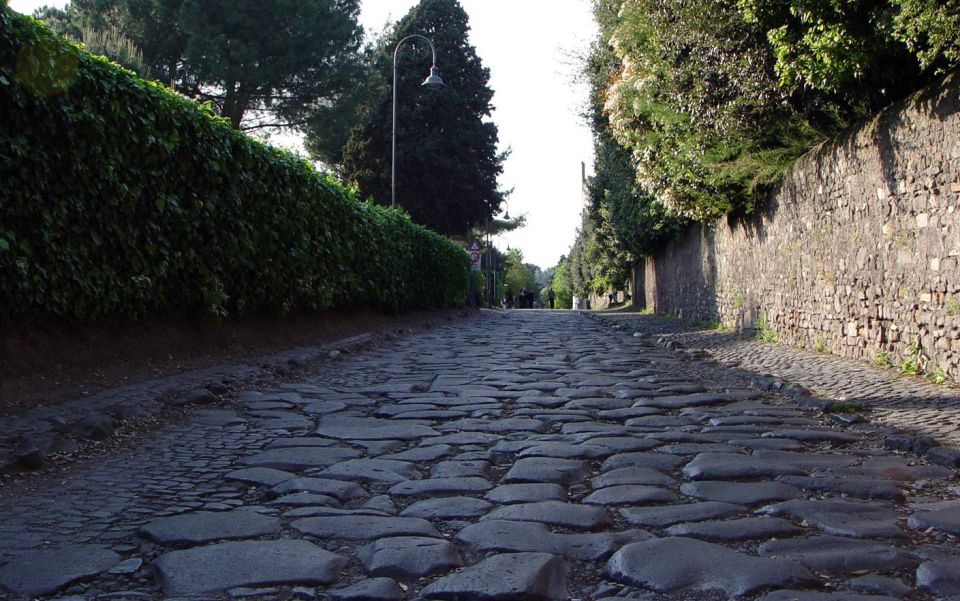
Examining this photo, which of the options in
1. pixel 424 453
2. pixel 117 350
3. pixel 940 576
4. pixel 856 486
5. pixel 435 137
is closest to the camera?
pixel 940 576

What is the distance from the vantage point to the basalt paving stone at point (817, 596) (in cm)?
251

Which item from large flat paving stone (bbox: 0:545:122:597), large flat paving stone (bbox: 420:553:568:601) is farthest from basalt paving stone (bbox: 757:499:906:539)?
large flat paving stone (bbox: 0:545:122:597)

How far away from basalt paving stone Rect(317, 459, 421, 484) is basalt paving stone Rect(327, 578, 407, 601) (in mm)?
1418

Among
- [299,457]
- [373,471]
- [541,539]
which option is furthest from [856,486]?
[299,457]

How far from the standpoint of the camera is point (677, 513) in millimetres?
3451

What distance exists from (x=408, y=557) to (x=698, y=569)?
3.30 feet

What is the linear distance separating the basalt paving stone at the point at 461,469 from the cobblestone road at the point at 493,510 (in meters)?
0.02

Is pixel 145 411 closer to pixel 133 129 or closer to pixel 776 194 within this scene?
pixel 133 129

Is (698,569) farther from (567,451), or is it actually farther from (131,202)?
(131,202)

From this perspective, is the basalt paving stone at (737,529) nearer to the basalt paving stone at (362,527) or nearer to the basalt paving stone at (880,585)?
the basalt paving stone at (880,585)

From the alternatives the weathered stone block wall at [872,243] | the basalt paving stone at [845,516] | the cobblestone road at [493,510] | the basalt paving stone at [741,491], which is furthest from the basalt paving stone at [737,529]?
the weathered stone block wall at [872,243]

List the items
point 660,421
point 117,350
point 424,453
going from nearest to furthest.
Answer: point 424,453 → point 660,421 → point 117,350

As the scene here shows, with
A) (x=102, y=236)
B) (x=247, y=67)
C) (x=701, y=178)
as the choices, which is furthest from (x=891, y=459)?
(x=247, y=67)

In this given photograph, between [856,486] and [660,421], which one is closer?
[856,486]
